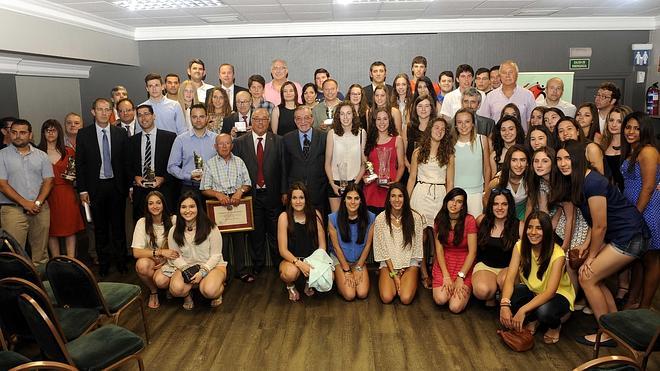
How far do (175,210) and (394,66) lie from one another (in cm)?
521

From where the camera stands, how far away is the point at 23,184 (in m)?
4.95

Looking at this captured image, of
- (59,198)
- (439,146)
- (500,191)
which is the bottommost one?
(59,198)

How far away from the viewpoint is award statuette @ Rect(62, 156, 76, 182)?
209 inches

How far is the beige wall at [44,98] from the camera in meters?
6.96

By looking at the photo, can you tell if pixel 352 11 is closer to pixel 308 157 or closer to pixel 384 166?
pixel 308 157

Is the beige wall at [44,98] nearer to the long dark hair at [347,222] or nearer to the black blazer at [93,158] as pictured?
the black blazer at [93,158]

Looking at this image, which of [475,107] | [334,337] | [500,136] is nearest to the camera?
[334,337]

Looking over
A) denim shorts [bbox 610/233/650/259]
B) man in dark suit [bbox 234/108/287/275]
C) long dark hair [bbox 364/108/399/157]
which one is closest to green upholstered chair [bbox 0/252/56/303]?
man in dark suit [bbox 234/108/287/275]

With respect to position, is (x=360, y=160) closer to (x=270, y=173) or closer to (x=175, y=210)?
(x=270, y=173)

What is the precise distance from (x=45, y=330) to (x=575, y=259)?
11.5 ft

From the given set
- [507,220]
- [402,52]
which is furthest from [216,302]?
[402,52]

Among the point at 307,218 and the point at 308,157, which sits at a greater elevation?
the point at 308,157

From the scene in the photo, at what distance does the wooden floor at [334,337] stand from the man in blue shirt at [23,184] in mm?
1547

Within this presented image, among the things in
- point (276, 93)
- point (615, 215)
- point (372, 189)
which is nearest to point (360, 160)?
point (372, 189)
